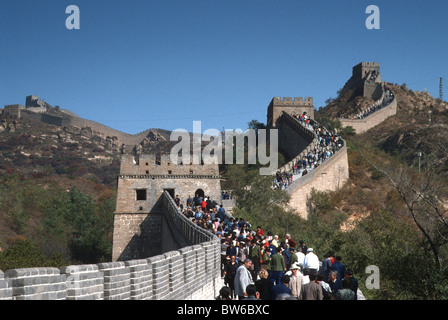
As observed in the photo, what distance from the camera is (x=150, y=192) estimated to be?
107 ft

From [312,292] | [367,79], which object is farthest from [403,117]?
[312,292]

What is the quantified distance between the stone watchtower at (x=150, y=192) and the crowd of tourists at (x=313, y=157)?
22.1 ft

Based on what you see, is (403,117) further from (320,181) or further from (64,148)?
(64,148)

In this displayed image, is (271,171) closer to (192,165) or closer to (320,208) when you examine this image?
(320,208)

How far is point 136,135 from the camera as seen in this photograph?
157m

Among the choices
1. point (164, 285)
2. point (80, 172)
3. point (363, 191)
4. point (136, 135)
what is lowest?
point (164, 285)

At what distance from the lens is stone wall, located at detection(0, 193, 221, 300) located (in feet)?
18.5

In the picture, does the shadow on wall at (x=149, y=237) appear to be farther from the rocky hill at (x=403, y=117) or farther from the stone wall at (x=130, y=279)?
the rocky hill at (x=403, y=117)

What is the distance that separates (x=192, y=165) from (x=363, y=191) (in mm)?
17970

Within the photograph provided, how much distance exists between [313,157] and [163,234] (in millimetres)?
16923

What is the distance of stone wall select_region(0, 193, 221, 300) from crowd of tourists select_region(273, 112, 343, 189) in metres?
25.1

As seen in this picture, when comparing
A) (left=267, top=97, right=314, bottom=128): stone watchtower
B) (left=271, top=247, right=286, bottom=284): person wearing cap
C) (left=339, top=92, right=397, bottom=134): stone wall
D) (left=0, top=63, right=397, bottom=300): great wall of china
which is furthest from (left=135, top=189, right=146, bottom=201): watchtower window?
(left=339, top=92, right=397, bottom=134): stone wall

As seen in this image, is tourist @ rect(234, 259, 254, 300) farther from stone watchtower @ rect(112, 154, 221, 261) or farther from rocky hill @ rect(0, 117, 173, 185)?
rocky hill @ rect(0, 117, 173, 185)
